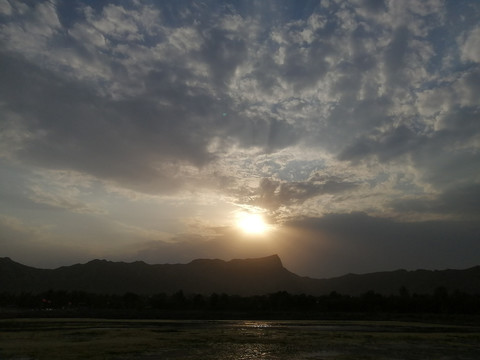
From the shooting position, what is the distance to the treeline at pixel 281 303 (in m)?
104

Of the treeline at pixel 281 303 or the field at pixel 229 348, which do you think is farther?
the treeline at pixel 281 303

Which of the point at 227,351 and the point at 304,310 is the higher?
the point at 304,310

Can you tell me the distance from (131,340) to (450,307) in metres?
96.8

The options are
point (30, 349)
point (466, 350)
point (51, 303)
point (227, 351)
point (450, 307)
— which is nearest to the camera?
point (30, 349)

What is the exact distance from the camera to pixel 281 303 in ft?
384

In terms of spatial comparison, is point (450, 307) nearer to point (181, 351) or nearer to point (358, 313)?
point (358, 313)

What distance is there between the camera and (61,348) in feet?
104

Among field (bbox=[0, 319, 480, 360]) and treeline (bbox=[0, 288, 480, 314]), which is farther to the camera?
treeline (bbox=[0, 288, 480, 314])

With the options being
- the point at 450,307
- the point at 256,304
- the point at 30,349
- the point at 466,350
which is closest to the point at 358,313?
the point at 450,307

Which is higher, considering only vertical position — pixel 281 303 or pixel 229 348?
pixel 281 303

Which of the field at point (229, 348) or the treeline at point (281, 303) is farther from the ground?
the treeline at point (281, 303)

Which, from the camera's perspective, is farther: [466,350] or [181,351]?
[466,350]

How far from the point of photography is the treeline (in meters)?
104

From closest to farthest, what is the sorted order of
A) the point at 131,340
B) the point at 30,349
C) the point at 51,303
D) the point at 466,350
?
the point at 30,349
the point at 466,350
the point at 131,340
the point at 51,303
